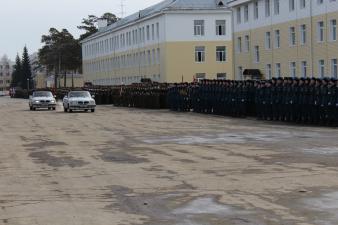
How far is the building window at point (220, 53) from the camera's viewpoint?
7794 cm

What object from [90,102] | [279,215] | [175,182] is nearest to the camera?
[279,215]

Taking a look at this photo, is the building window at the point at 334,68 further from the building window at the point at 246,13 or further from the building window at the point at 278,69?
the building window at the point at 246,13

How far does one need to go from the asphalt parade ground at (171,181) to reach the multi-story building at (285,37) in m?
28.7

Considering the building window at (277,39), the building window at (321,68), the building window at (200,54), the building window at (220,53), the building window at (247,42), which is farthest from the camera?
the building window at (220,53)

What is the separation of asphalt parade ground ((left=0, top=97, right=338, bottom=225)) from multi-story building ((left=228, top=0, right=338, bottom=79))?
94.1 feet

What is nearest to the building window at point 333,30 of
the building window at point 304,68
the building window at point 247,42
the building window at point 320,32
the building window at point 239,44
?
the building window at point 320,32

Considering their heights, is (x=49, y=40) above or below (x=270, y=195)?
above

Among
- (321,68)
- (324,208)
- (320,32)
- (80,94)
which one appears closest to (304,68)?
(321,68)

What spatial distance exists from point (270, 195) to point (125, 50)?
85086 mm

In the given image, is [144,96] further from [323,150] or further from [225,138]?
[323,150]

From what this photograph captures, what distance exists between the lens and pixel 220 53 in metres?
78.1

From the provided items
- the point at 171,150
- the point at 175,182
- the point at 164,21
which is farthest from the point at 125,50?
the point at 175,182

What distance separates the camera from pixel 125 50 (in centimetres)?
9362

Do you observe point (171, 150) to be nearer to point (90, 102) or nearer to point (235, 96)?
point (235, 96)
